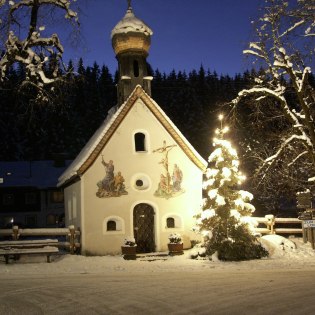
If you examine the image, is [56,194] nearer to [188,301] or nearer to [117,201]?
[117,201]

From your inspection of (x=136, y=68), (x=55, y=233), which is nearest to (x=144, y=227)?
(x=55, y=233)

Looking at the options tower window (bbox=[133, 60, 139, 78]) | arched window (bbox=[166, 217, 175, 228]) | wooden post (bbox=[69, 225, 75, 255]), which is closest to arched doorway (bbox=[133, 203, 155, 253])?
arched window (bbox=[166, 217, 175, 228])

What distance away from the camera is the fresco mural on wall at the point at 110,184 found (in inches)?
910

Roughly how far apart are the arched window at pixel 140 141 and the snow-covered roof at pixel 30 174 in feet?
99.6

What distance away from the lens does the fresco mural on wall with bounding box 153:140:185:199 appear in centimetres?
2400

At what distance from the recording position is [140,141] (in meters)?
25.0

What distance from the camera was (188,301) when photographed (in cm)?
982

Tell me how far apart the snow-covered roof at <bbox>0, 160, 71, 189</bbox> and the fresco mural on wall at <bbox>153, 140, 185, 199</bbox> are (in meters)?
31.6

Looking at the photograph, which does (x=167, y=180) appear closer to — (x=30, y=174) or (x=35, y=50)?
(x=35, y=50)

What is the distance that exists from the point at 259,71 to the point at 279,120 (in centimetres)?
310

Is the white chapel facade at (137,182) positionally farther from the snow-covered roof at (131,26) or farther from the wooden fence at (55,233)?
the snow-covered roof at (131,26)

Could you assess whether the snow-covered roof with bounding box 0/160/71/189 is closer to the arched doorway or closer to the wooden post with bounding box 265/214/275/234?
the arched doorway

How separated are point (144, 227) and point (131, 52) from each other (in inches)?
362

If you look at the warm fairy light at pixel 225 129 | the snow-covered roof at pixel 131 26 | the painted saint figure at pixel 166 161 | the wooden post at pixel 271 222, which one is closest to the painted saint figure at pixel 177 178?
the painted saint figure at pixel 166 161
